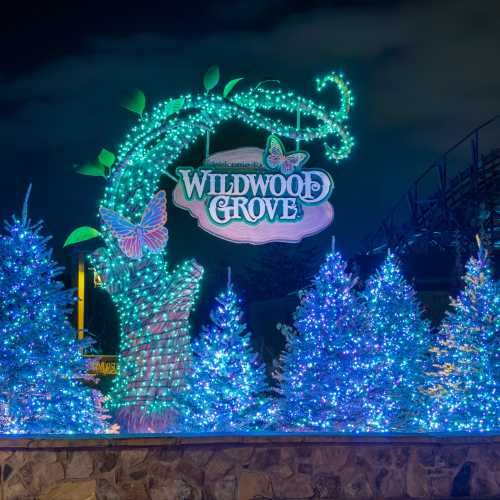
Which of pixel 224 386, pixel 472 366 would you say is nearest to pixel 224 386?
pixel 224 386

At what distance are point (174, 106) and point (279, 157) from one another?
3.07 metres

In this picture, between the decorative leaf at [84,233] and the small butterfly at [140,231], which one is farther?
the decorative leaf at [84,233]

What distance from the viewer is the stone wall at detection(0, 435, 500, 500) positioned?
954 cm

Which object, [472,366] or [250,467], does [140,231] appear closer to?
[472,366]

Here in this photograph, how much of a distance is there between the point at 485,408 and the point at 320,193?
6915mm

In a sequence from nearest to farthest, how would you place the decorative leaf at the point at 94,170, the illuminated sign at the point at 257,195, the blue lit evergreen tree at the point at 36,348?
the blue lit evergreen tree at the point at 36,348 → the decorative leaf at the point at 94,170 → the illuminated sign at the point at 257,195

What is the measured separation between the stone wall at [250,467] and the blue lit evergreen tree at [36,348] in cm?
809

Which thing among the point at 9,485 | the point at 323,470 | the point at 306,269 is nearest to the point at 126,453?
the point at 9,485

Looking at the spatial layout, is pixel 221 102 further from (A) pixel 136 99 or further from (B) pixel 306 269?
(B) pixel 306 269

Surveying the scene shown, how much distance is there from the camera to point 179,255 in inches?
964

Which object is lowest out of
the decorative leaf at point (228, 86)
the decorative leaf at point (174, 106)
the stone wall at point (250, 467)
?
the stone wall at point (250, 467)

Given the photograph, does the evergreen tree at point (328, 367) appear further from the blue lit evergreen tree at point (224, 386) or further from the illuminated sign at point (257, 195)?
the illuminated sign at point (257, 195)

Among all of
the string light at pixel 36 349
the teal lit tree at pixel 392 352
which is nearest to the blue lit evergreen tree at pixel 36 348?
the string light at pixel 36 349

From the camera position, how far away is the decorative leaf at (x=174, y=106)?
76.6ft
